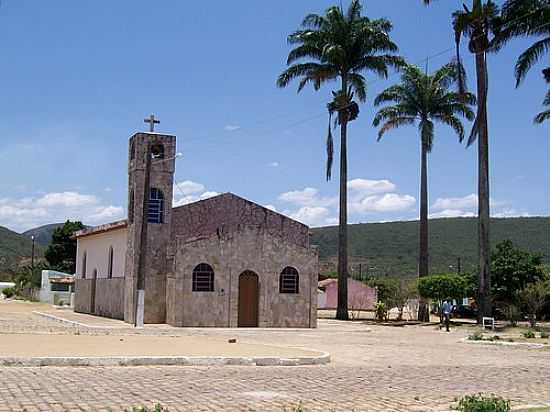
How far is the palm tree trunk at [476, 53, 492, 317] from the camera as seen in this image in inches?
1505

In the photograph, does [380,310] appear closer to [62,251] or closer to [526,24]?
[526,24]

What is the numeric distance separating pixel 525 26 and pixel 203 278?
19.0 meters

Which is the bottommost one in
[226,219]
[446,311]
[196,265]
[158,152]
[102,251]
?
[446,311]

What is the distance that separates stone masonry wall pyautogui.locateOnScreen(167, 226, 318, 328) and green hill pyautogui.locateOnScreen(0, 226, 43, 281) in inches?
3137

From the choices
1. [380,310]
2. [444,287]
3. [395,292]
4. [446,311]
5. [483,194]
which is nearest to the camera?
[483,194]

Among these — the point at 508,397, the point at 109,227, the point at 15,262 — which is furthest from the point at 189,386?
the point at 15,262

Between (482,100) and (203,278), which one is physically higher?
(482,100)

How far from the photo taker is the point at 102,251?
1742 inches

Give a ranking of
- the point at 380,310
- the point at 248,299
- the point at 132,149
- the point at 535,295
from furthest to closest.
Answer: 1. the point at 380,310
2. the point at 535,295
3. the point at 132,149
4. the point at 248,299

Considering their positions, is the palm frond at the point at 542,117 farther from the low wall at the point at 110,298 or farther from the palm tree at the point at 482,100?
the low wall at the point at 110,298

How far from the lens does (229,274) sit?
35.4 m

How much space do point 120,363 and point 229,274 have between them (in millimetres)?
19553

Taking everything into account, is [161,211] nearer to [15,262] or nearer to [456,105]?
[456,105]

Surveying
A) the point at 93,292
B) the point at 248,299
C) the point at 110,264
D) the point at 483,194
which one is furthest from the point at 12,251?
the point at 483,194
